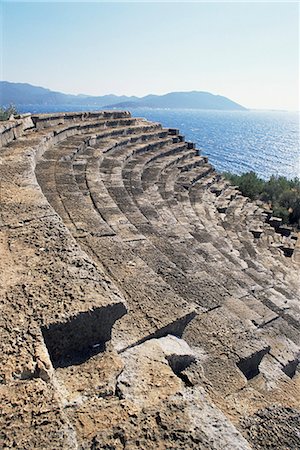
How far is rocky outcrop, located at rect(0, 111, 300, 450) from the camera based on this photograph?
1834mm

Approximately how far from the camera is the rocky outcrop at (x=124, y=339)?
1.83 m

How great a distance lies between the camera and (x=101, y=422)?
1856mm

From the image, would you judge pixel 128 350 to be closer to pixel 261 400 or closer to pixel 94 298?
pixel 94 298

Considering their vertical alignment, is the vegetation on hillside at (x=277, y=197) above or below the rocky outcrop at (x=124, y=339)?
below

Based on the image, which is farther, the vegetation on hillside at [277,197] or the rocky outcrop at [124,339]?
the vegetation on hillside at [277,197]

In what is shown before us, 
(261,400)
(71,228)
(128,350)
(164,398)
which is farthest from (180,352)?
(71,228)

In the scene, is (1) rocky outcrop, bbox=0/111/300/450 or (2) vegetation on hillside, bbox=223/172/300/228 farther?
(2) vegetation on hillside, bbox=223/172/300/228

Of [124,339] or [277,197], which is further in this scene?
[277,197]

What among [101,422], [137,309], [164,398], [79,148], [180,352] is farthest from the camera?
[79,148]

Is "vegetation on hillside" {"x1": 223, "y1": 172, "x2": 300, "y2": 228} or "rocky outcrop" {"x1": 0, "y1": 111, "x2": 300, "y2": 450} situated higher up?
"rocky outcrop" {"x1": 0, "y1": 111, "x2": 300, "y2": 450}

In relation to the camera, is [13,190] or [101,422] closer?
[101,422]

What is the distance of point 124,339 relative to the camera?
2686 mm

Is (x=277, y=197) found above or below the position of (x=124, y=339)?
below

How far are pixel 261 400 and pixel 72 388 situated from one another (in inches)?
63.1
